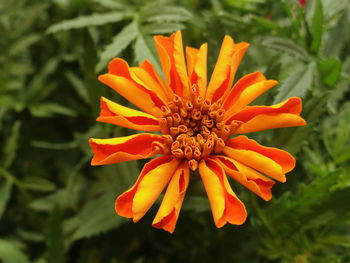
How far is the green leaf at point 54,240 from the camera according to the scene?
715 mm

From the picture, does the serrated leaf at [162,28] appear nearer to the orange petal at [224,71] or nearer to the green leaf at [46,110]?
the orange petal at [224,71]

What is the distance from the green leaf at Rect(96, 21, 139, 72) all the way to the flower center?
174mm

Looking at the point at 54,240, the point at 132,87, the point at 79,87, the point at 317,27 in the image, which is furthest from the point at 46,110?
the point at 317,27

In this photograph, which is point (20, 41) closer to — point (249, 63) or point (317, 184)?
point (249, 63)

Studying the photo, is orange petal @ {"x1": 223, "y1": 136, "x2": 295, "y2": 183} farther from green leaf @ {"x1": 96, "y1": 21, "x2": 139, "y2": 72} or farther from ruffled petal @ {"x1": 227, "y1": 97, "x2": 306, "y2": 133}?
green leaf @ {"x1": 96, "y1": 21, "x2": 139, "y2": 72}

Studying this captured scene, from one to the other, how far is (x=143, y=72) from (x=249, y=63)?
0.29 m

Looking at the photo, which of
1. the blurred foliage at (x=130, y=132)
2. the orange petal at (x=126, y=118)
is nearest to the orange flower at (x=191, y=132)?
the orange petal at (x=126, y=118)

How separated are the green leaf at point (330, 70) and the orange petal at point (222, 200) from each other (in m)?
0.26

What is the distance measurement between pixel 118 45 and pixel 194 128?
0.22 meters

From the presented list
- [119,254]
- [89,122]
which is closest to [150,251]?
[119,254]

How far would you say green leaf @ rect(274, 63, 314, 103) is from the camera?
1.85 feet

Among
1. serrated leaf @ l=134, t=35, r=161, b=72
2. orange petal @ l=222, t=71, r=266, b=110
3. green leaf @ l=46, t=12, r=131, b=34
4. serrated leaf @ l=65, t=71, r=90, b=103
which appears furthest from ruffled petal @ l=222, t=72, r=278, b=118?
serrated leaf @ l=65, t=71, r=90, b=103

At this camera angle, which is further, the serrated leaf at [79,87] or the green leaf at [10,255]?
the serrated leaf at [79,87]

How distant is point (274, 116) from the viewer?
1.48 ft
